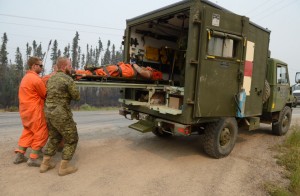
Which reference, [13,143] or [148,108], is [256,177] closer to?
[148,108]

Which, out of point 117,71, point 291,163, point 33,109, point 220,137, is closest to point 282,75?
point 291,163

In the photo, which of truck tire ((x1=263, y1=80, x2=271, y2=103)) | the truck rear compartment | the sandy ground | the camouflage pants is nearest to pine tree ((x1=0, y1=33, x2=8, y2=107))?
the truck rear compartment

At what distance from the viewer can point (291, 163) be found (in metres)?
4.77

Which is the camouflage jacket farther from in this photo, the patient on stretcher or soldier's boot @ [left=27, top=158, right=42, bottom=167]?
soldier's boot @ [left=27, top=158, right=42, bottom=167]

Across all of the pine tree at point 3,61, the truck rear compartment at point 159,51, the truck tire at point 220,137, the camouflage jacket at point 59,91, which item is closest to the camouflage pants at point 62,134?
the camouflage jacket at point 59,91

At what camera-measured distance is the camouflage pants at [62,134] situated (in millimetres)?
3912

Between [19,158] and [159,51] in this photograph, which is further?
[159,51]

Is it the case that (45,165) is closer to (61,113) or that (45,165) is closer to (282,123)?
(61,113)

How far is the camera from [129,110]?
6012mm

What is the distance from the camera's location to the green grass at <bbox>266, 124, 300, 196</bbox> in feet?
12.0

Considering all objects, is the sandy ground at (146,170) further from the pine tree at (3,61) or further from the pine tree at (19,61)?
the pine tree at (19,61)

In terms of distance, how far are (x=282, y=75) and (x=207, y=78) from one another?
12.6 ft

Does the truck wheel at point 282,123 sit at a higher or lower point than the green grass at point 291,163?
higher

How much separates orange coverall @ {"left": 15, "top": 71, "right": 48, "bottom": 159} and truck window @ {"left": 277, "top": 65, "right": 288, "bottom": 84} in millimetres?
5986
